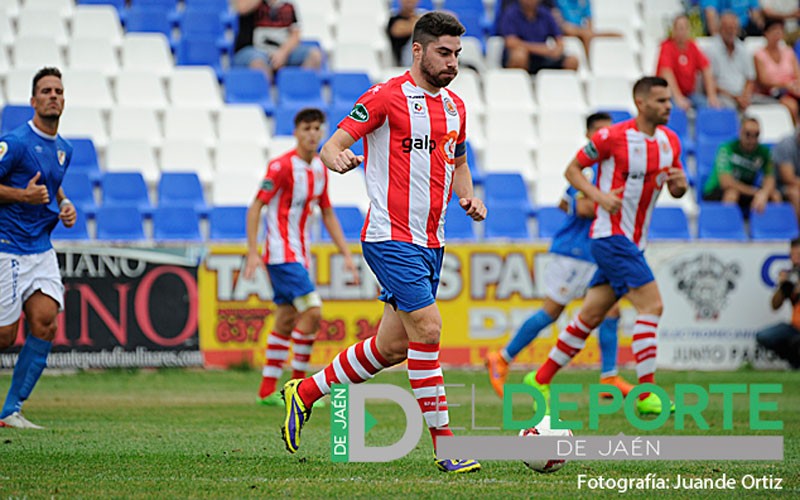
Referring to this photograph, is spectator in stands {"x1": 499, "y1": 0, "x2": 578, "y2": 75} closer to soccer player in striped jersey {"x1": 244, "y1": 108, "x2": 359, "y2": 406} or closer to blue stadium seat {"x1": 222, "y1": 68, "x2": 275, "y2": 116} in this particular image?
blue stadium seat {"x1": 222, "y1": 68, "x2": 275, "y2": 116}

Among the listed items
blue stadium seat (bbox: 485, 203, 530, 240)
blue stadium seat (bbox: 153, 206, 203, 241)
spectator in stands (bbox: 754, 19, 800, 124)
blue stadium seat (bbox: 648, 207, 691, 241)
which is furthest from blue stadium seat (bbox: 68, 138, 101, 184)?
spectator in stands (bbox: 754, 19, 800, 124)

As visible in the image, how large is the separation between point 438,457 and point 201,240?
25.3ft

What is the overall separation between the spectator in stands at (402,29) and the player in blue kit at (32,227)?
829 centimetres

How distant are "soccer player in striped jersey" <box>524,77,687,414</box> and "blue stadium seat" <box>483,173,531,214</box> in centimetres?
560

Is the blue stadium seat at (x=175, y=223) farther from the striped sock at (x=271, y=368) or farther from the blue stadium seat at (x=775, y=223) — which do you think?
the blue stadium seat at (x=775, y=223)

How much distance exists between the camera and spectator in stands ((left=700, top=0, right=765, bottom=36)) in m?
18.1

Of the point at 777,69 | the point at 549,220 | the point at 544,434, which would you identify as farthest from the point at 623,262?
the point at 777,69

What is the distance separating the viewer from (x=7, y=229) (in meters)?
8.17

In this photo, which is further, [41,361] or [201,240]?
[201,240]

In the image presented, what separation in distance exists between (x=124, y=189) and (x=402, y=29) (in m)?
4.52

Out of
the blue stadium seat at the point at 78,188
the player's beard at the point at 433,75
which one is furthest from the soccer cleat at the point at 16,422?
the blue stadium seat at the point at 78,188

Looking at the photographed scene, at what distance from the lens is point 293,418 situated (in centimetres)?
647

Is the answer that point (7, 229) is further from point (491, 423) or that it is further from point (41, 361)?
point (491, 423)

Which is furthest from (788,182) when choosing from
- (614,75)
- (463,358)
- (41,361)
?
(41,361)
